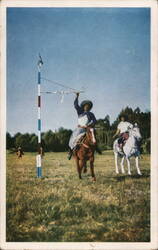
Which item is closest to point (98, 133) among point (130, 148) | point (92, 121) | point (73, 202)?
point (92, 121)

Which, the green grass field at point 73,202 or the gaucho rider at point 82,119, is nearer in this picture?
the green grass field at point 73,202

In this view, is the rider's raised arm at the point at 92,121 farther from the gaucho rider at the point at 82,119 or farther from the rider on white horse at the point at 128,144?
the rider on white horse at the point at 128,144

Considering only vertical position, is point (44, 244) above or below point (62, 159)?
below

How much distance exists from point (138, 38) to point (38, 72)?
97 cm

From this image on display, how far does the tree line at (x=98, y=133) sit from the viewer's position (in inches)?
131

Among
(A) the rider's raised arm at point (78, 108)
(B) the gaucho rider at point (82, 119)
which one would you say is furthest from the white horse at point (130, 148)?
(A) the rider's raised arm at point (78, 108)

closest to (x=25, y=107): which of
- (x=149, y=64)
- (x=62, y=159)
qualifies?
(x=62, y=159)

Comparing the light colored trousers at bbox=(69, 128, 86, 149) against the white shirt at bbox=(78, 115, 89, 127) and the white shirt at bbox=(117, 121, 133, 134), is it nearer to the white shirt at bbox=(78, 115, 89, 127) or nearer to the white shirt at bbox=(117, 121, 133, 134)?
the white shirt at bbox=(78, 115, 89, 127)

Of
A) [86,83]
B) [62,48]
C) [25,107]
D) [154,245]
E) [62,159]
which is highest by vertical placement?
[62,48]

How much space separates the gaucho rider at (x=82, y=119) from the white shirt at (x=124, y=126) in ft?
0.77

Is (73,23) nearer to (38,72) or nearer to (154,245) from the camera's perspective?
(38,72)

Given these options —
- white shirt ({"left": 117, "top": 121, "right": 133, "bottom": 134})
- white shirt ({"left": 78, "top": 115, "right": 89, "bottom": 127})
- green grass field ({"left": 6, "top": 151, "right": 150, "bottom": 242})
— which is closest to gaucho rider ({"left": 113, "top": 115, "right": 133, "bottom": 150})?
white shirt ({"left": 117, "top": 121, "right": 133, "bottom": 134})

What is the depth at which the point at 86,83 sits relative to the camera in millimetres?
3355

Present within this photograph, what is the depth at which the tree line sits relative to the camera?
333 cm
